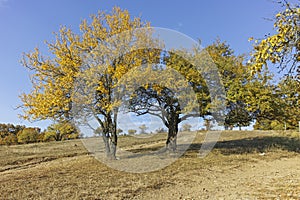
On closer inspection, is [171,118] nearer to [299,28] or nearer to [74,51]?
[74,51]

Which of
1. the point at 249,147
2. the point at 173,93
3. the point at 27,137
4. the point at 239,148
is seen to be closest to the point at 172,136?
the point at 173,93

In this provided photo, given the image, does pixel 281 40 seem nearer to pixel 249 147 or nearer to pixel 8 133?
pixel 249 147

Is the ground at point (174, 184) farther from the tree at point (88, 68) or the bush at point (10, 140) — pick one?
the bush at point (10, 140)

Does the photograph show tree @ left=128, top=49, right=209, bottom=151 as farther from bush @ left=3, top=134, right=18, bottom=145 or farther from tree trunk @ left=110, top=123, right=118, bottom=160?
bush @ left=3, top=134, right=18, bottom=145

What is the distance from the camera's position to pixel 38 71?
12758 millimetres

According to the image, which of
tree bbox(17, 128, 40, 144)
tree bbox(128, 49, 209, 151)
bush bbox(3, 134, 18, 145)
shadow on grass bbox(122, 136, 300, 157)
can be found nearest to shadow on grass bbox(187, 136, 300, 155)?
shadow on grass bbox(122, 136, 300, 157)

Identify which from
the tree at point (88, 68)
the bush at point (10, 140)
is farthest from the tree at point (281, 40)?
the bush at point (10, 140)

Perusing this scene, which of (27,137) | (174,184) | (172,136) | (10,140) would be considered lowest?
(174,184)

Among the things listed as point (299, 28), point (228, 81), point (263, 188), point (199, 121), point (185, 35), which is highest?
point (185, 35)

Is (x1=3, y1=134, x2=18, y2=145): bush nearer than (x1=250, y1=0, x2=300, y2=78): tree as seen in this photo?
No

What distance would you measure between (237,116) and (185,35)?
587 cm

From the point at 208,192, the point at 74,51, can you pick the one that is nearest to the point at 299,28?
the point at 208,192

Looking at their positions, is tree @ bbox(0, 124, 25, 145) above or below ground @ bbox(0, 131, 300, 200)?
above

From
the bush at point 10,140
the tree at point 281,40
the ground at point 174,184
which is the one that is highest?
the tree at point 281,40
